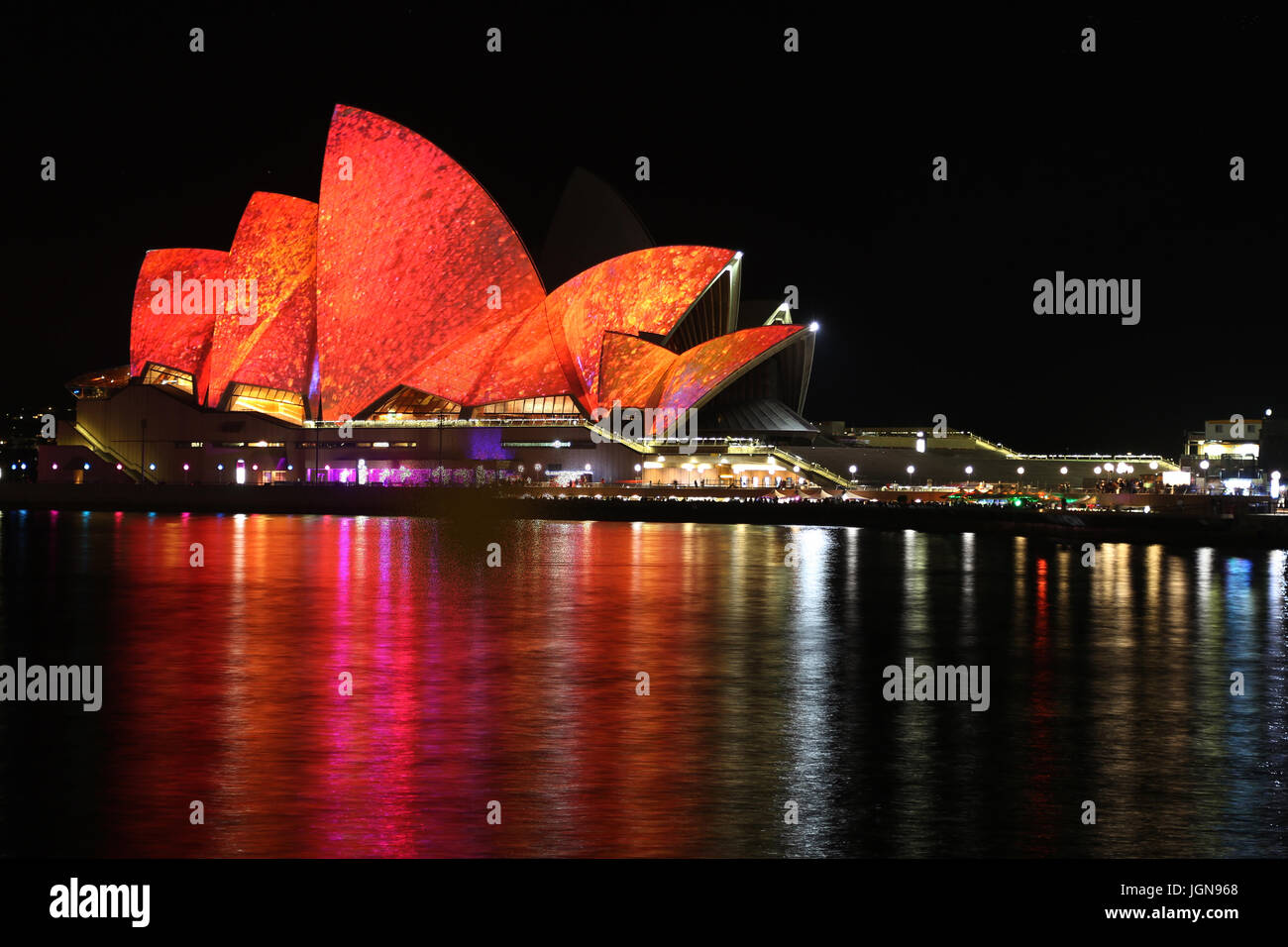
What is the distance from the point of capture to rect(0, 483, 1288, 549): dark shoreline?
40.0 m

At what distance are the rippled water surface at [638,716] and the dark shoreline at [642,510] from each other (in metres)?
12.5

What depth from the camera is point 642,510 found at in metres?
47.4

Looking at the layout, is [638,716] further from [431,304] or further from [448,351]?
→ [448,351]

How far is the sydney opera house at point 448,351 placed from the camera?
53.9 m

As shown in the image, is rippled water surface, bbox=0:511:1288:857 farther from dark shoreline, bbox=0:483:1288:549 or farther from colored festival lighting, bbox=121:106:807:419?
colored festival lighting, bbox=121:106:807:419

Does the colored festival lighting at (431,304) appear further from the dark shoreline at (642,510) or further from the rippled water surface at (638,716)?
the rippled water surface at (638,716)

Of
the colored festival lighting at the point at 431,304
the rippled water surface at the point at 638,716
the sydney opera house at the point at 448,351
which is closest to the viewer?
the rippled water surface at the point at 638,716

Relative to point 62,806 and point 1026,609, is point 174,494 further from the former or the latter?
point 62,806

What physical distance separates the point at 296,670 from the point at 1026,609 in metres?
12.4

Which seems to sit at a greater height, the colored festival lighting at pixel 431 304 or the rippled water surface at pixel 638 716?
the colored festival lighting at pixel 431 304

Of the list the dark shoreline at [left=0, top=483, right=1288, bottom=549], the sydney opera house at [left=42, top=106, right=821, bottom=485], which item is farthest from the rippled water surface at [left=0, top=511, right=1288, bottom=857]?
the sydney opera house at [left=42, top=106, right=821, bottom=485]

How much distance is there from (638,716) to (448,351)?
145ft

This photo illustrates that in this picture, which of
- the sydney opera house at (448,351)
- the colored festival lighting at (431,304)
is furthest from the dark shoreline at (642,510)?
the colored festival lighting at (431,304)

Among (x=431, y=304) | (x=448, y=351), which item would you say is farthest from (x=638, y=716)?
(x=448, y=351)
